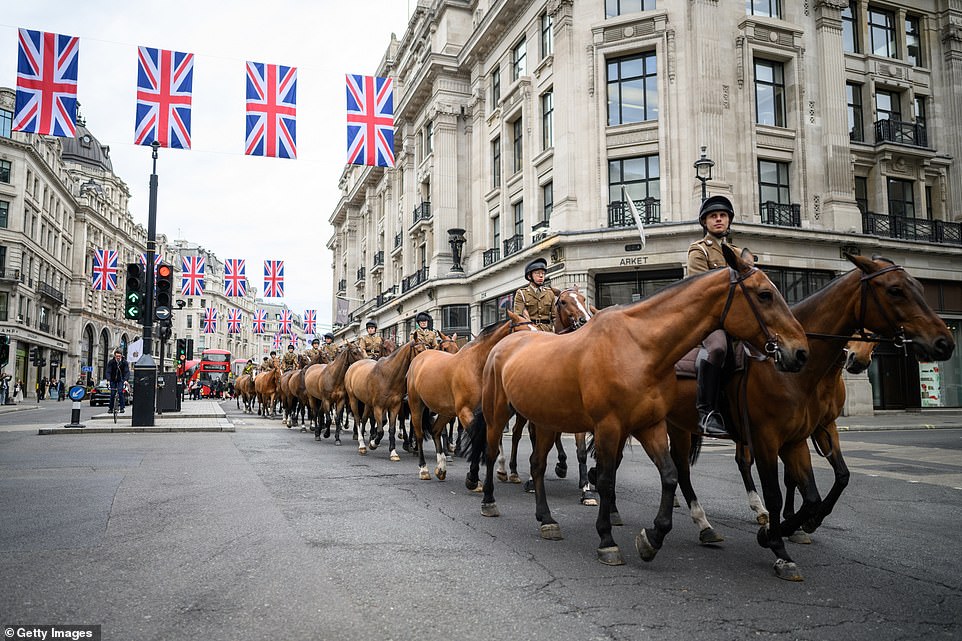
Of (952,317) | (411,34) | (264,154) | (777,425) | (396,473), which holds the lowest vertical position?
(396,473)

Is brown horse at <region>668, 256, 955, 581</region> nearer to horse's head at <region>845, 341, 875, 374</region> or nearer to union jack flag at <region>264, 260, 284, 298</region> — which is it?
horse's head at <region>845, 341, 875, 374</region>

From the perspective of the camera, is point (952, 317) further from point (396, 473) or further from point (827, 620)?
point (827, 620)

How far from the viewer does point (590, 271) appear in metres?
27.5

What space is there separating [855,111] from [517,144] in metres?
16.0

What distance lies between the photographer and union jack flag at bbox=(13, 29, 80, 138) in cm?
1723

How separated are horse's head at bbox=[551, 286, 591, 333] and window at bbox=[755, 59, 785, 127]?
78.0ft

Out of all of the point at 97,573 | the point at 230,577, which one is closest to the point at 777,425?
the point at 230,577

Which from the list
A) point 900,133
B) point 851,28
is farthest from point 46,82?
point 900,133

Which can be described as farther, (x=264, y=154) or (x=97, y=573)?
(x=264, y=154)

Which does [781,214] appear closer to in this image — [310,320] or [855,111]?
[855,111]

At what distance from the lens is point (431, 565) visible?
5.10 m

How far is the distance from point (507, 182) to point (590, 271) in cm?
959

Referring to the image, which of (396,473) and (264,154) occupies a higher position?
(264,154)

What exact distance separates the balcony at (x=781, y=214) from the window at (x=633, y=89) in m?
A: 6.01
